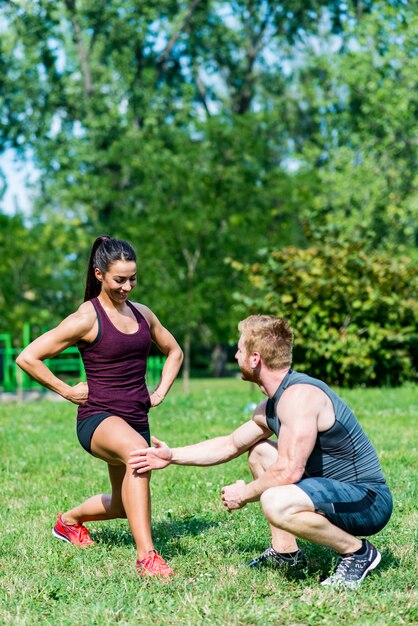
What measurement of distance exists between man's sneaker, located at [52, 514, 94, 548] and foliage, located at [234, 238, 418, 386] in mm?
10244

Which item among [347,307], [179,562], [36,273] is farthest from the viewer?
[36,273]

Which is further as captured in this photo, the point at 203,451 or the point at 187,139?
the point at 187,139

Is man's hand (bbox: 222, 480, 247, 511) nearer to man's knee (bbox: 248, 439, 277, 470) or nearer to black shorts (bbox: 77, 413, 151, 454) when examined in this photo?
man's knee (bbox: 248, 439, 277, 470)

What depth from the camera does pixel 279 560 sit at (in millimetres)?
4527

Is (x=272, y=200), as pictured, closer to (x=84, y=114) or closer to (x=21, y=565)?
(x=84, y=114)

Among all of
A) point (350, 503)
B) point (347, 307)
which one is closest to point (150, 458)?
point (350, 503)

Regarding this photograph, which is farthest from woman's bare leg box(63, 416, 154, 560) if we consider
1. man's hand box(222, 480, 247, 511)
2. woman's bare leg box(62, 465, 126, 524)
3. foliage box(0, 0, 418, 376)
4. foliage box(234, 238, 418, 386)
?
foliage box(0, 0, 418, 376)

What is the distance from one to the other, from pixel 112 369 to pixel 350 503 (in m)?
1.58

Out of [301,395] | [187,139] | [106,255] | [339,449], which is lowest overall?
[339,449]

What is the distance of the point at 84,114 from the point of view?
29984 mm

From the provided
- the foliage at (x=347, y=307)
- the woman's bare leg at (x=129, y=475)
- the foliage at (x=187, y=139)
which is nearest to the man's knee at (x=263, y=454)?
the woman's bare leg at (x=129, y=475)

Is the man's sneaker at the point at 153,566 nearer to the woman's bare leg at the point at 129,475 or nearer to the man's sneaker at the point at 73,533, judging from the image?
the woman's bare leg at the point at 129,475

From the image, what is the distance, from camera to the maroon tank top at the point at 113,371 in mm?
4859

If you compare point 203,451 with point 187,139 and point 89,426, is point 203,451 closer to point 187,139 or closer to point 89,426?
point 89,426
